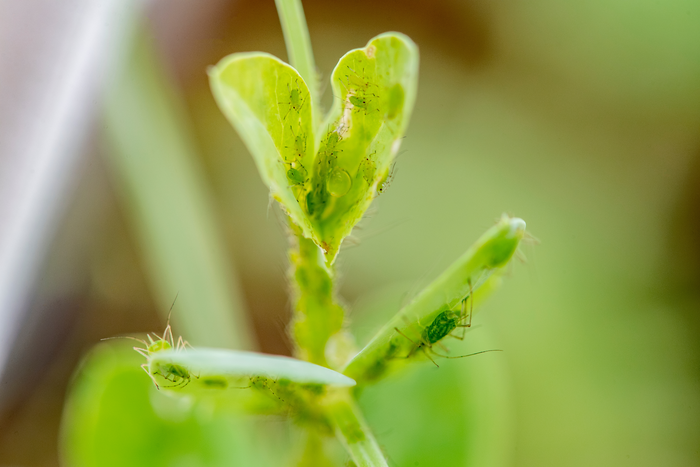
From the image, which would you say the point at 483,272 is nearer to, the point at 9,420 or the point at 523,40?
the point at 9,420

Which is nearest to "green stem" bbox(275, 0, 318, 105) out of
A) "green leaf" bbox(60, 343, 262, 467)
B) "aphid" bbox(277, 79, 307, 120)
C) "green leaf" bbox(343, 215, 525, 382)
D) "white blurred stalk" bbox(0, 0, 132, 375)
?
"aphid" bbox(277, 79, 307, 120)

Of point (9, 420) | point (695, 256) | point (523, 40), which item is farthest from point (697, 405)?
point (9, 420)

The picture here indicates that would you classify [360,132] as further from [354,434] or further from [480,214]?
[480,214]

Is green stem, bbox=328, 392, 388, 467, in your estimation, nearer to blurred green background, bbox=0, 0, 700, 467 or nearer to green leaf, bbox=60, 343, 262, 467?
green leaf, bbox=60, 343, 262, 467

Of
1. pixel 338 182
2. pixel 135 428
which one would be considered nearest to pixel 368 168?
pixel 338 182

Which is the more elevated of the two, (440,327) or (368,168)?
(368,168)

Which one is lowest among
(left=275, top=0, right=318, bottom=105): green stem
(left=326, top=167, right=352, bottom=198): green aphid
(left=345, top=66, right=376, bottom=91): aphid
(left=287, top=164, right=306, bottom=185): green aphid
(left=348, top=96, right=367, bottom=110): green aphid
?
(left=326, top=167, right=352, bottom=198): green aphid

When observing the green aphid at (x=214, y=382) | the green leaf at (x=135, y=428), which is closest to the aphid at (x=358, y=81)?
the green aphid at (x=214, y=382)
